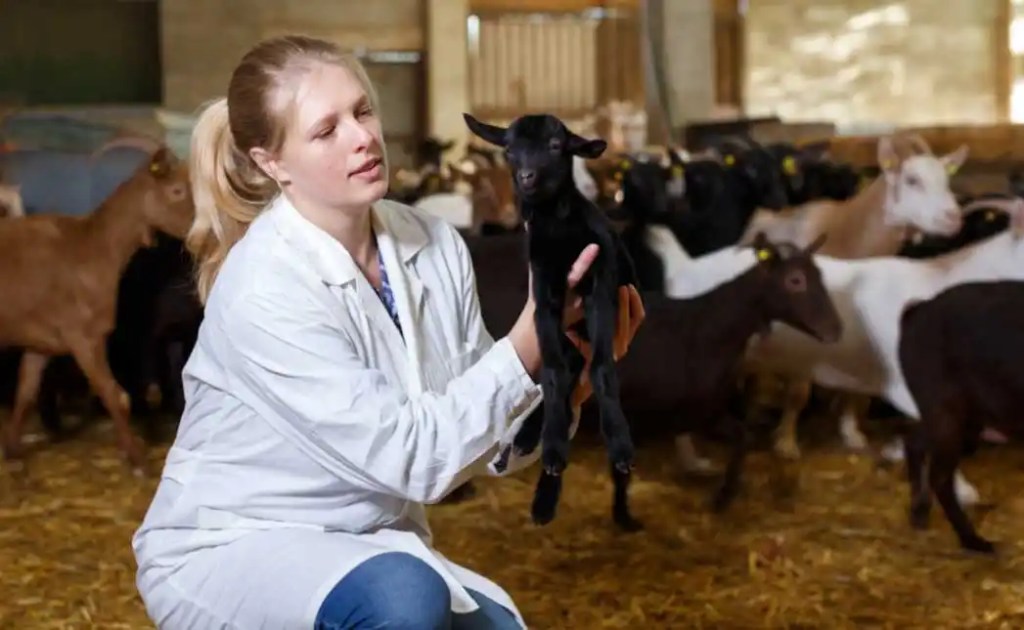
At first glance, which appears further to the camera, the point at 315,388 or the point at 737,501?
the point at 737,501

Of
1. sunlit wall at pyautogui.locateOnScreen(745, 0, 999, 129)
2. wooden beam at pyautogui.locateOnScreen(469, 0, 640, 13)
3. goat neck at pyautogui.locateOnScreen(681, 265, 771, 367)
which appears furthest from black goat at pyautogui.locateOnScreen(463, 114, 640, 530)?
wooden beam at pyautogui.locateOnScreen(469, 0, 640, 13)

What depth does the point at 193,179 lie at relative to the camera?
2262mm

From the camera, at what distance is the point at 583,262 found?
6.07ft

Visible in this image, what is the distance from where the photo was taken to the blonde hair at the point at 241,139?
2.08 metres

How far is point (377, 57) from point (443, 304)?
31.4ft

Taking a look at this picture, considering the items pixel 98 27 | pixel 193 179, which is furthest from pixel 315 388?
pixel 98 27

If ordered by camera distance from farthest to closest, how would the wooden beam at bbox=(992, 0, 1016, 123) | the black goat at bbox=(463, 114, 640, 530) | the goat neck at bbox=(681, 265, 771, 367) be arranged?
the wooden beam at bbox=(992, 0, 1016, 123) → the goat neck at bbox=(681, 265, 771, 367) → the black goat at bbox=(463, 114, 640, 530)

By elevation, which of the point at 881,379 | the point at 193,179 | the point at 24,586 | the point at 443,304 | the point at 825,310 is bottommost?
the point at 24,586

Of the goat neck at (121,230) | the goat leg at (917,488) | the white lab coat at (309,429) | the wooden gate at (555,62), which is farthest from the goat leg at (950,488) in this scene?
the wooden gate at (555,62)

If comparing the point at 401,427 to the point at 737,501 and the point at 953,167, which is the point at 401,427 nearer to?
the point at 737,501

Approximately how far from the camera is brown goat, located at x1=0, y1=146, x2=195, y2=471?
16.7 ft

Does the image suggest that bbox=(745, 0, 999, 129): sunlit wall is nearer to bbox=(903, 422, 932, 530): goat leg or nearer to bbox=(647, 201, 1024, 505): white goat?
bbox=(647, 201, 1024, 505): white goat

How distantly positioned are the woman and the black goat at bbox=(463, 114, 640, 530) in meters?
0.04

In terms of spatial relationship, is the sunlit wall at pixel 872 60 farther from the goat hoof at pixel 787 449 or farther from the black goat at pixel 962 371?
the black goat at pixel 962 371
